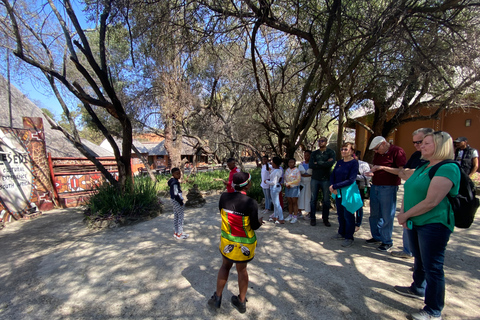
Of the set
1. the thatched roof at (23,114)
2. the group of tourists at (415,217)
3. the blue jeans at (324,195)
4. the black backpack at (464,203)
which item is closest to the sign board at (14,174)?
the thatched roof at (23,114)

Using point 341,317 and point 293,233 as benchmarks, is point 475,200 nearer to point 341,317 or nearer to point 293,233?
point 341,317

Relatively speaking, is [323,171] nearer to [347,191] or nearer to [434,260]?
[347,191]

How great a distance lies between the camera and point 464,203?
2.05m

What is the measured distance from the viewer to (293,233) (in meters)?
4.64

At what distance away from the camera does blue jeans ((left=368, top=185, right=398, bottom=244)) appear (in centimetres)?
364

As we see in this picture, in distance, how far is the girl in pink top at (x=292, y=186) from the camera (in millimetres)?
5254

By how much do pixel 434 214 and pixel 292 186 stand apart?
326cm

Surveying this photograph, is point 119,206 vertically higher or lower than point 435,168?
lower

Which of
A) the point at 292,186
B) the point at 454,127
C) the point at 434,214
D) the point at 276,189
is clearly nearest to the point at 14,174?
the point at 276,189

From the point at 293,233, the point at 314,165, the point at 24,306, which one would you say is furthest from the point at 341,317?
the point at 24,306

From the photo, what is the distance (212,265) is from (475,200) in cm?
308

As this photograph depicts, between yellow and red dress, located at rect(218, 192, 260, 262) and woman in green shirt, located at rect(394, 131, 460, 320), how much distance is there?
150 cm

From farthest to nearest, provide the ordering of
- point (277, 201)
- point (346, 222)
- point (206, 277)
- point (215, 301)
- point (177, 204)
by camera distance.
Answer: point (277, 201)
point (177, 204)
point (346, 222)
point (206, 277)
point (215, 301)

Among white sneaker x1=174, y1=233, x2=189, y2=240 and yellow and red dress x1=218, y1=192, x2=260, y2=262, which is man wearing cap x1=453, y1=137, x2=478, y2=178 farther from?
white sneaker x1=174, y1=233, x2=189, y2=240
